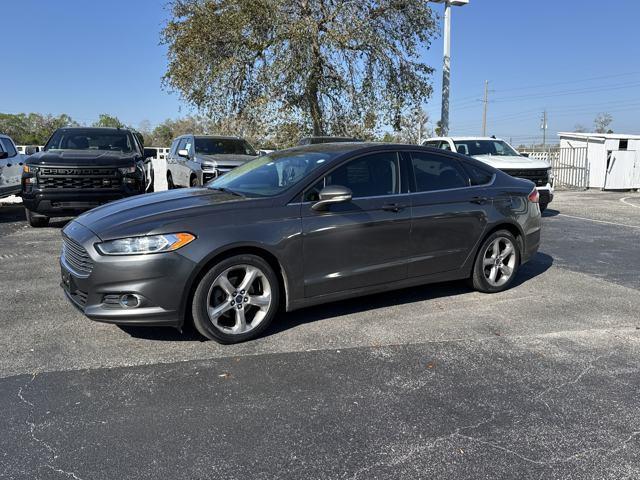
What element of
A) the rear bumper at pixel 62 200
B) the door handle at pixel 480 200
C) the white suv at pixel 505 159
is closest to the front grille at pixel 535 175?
the white suv at pixel 505 159

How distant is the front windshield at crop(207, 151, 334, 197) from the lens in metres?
4.85

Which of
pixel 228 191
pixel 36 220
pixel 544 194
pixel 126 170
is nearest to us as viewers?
pixel 228 191

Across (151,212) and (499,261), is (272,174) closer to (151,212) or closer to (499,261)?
(151,212)

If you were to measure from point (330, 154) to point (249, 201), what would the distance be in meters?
0.99

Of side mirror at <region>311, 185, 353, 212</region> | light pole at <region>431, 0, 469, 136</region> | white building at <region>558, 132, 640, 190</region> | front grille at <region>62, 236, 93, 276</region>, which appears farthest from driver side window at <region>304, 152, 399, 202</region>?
white building at <region>558, 132, 640, 190</region>

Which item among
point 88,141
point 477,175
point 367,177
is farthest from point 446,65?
point 367,177

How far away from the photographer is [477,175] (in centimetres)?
592

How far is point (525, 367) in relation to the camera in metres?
4.02

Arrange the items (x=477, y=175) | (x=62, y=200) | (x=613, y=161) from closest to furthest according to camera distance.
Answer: (x=477, y=175)
(x=62, y=200)
(x=613, y=161)

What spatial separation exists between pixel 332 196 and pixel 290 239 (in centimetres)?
50

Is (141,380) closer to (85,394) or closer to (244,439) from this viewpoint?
(85,394)

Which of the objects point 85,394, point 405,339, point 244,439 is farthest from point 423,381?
point 85,394

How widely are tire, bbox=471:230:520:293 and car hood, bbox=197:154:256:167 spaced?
19.7 feet

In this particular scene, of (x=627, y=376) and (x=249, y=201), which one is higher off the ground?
(x=249, y=201)
